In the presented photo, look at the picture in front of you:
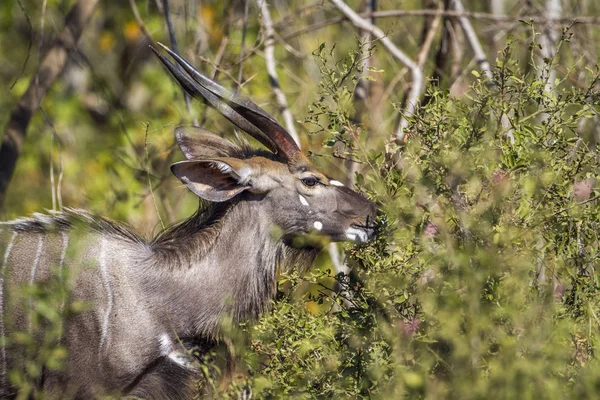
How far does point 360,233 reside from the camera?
12.0 ft

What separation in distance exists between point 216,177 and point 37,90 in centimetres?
157

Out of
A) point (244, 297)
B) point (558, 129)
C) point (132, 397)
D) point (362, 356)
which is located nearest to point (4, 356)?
point (132, 397)

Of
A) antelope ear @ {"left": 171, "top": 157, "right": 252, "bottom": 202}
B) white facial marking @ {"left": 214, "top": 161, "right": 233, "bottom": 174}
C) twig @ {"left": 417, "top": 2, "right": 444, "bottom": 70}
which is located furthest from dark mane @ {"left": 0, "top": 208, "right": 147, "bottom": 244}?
twig @ {"left": 417, "top": 2, "right": 444, "bottom": 70}

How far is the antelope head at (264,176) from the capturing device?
3746 mm

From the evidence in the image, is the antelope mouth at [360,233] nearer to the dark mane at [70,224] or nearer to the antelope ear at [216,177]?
the antelope ear at [216,177]

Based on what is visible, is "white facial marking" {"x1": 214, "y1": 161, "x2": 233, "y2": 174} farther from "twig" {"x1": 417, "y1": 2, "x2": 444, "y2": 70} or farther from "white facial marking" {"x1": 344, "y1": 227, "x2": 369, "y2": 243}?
"twig" {"x1": 417, "y1": 2, "x2": 444, "y2": 70}

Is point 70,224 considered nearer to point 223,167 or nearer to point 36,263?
point 36,263

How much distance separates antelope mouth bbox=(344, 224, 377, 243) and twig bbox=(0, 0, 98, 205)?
194 centimetres

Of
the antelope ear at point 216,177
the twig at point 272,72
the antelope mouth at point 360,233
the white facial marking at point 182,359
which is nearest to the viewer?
the antelope mouth at point 360,233

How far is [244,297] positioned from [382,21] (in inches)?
139

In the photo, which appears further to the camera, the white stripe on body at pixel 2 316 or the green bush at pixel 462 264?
the white stripe on body at pixel 2 316

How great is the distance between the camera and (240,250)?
381 cm

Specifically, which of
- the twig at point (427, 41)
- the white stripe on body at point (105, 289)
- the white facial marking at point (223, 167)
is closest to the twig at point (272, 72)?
the twig at point (427, 41)

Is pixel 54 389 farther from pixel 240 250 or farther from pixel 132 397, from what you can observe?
pixel 240 250
